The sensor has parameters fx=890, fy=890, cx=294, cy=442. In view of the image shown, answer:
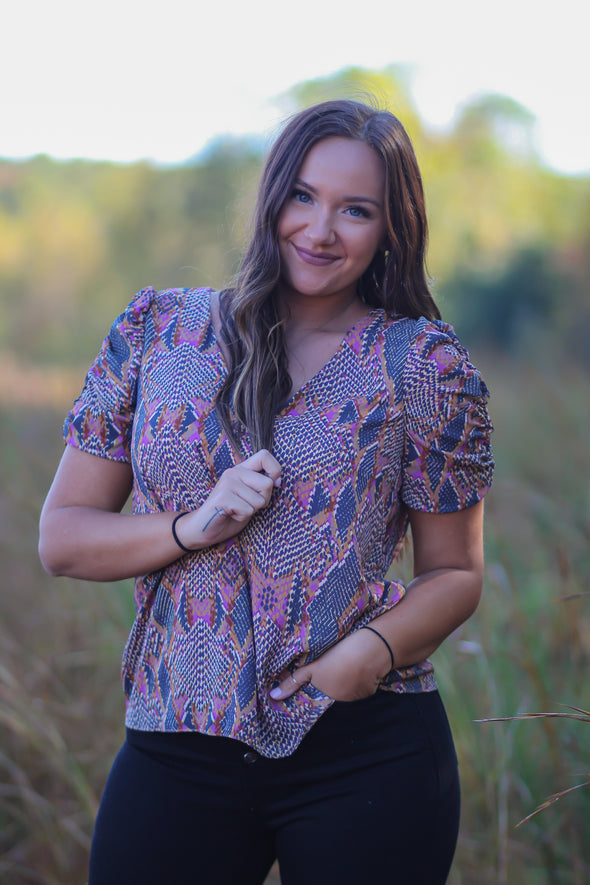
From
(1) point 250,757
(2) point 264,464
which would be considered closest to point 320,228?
(2) point 264,464

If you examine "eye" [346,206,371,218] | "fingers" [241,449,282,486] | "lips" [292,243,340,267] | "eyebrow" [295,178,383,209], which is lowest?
"fingers" [241,449,282,486]

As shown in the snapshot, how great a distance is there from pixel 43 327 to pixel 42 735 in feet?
53.4

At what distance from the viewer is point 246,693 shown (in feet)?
5.03

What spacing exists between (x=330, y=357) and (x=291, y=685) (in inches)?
24.6

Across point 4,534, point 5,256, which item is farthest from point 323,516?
point 5,256

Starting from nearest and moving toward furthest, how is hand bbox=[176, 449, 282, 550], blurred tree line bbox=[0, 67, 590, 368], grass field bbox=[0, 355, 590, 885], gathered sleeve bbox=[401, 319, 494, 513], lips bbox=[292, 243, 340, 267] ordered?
hand bbox=[176, 449, 282, 550] → gathered sleeve bbox=[401, 319, 494, 513] → lips bbox=[292, 243, 340, 267] → grass field bbox=[0, 355, 590, 885] → blurred tree line bbox=[0, 67, 590, 368]

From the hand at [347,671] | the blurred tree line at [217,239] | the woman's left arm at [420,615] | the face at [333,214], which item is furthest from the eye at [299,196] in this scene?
the blurred tree line at [217,239]

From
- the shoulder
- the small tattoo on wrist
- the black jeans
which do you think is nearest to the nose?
the shoulder

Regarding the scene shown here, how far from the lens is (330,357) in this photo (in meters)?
1.74

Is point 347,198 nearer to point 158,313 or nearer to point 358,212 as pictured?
point 358,212

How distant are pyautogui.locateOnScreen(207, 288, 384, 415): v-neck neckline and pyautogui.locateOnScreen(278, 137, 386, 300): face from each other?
89 millimetres

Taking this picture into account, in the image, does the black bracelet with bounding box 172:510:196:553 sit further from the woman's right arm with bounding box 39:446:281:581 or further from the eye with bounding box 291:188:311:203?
the eye with bounding box 291:188:311:203

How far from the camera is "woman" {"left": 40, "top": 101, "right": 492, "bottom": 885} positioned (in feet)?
5.05

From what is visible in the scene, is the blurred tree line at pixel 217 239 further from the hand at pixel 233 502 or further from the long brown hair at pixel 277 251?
the hand at pixel 233 502
